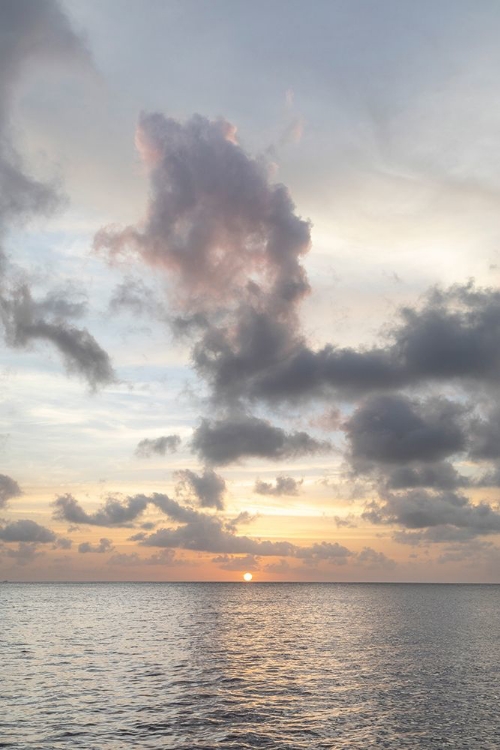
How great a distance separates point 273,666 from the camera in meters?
78.8

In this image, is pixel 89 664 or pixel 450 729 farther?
pixel 89 664

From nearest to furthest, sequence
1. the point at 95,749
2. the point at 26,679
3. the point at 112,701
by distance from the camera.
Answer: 1. the point at 95,749
2. the point at 112,701
3. the point at 26,679

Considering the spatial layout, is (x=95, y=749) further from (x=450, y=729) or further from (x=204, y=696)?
(x=450, y=729)

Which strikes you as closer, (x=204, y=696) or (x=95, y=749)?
(x=95, y=749)

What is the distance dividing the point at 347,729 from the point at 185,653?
50.5m

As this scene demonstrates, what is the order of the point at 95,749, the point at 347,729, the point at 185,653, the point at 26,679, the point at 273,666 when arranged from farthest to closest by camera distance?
the point at 185,653 < the point at 273,666 < the point at 26,679 < the point at 347,729 < the point at 95,749

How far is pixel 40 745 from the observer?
141 ft

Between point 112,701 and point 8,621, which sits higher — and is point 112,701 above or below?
above

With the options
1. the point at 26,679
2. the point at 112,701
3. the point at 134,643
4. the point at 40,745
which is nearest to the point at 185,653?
the point at 134,643

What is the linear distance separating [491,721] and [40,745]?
3597 centimetres

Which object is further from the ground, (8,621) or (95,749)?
(95,749)

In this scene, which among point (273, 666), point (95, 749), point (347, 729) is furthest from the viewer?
point (273, 666)

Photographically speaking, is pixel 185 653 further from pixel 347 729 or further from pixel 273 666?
pixel 347 729

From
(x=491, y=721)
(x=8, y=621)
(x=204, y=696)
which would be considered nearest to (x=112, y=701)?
(x=204, y=696)
